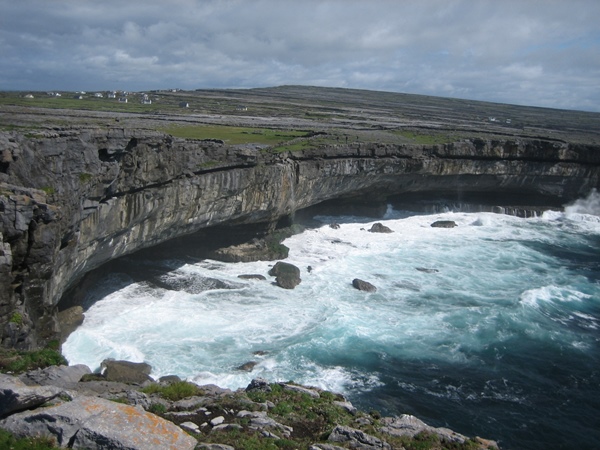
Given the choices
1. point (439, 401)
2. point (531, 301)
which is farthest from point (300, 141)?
point (439, 401)

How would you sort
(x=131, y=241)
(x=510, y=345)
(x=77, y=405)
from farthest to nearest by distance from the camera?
(x=131, y=241) < (x=510, y=345) < (x=77, y=405)

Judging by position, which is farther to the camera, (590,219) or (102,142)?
(590,219)

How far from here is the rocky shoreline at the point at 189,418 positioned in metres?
10.4

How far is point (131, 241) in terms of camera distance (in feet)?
101

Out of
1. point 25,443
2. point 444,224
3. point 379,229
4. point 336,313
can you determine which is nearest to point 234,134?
point 379,229

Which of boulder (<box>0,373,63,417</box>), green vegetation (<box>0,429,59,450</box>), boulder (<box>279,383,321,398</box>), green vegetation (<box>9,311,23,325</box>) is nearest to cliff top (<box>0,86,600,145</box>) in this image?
green vegetation (<box>9,311,23,325</box>)

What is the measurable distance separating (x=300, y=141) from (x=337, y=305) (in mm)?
22225

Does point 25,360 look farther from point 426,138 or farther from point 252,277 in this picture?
point 426,138

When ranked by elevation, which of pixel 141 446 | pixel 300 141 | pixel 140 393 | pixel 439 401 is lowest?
Result: pixel 439 401

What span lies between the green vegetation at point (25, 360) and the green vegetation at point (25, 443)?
6.02 metres

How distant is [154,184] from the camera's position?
30.4 meters

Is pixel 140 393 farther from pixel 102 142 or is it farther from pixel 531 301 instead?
pixel 531 301

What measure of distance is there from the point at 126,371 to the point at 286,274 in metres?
15.2

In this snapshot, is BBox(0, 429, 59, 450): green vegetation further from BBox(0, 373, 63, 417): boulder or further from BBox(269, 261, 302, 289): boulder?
BBox(269, 261, 302, 289): boulder
